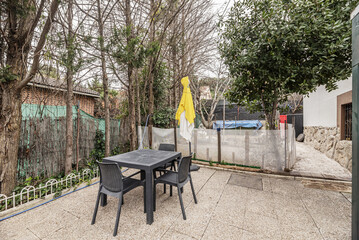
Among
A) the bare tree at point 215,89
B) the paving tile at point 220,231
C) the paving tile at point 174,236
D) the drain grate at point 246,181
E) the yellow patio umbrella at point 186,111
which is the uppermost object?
the bare tree at point 215,89

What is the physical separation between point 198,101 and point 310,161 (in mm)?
7433

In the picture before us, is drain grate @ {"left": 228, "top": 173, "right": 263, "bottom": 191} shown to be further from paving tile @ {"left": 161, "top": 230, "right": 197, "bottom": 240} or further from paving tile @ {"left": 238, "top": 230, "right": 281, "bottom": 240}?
paving tile @ {"left": 161, "top": 230, "right": 197, "bottom": 240}

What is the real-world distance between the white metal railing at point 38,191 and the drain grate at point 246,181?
12.2ft

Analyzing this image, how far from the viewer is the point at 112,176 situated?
7.24 feet

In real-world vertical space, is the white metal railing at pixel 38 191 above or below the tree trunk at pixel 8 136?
below

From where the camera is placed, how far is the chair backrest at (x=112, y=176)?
7.07 ft

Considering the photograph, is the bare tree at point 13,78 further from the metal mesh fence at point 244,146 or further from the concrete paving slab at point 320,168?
the concrete paving slab at point 320,168

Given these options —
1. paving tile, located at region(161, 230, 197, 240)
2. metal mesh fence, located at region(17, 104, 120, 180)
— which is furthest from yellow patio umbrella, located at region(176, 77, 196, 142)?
metal mesh fence, located at region(17, 104, 120, 180)

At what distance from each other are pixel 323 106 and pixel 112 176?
8842 mm

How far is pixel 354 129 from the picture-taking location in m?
1.78

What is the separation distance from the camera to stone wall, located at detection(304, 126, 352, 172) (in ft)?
16.0

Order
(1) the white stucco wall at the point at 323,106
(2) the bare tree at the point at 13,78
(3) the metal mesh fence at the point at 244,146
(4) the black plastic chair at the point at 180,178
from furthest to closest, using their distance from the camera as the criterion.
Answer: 1. (1) the white stucco wall at the point at 323,106
2. (3) the metal mesh fence at the point at 244,146
3. (2) the bare tree at the point at 13,78
4. (4) the black plastic chair at the point at 180,178

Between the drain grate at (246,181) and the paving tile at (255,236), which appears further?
the drain grate at (246,181)

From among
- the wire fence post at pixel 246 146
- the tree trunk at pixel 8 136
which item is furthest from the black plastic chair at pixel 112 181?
the wire fence post at pixel 246 146
